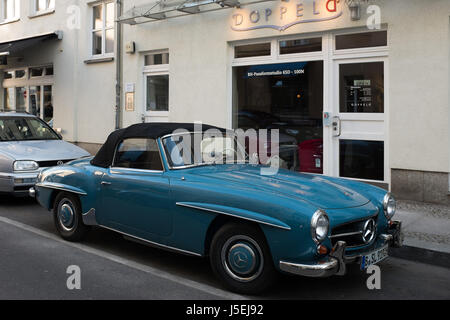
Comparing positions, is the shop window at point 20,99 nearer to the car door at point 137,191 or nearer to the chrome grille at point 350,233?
the car door at point 137,191

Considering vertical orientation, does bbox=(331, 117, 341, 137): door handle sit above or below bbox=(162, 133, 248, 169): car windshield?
above

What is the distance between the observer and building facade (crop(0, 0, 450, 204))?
26.1 ft

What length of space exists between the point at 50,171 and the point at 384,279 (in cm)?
417

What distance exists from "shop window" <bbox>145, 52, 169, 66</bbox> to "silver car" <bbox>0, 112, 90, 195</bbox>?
3647mm

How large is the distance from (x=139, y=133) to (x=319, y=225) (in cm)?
246

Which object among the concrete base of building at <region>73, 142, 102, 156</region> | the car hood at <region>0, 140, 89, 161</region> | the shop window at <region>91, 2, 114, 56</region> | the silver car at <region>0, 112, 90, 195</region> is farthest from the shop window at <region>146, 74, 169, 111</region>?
the car hood at <region>0, 140, 89, 161</region>

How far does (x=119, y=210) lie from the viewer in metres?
5.27

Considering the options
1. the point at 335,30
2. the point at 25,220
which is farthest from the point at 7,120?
the point at 335,30

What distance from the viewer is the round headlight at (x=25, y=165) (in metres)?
7.93

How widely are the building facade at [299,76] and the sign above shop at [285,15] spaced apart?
0.02 m

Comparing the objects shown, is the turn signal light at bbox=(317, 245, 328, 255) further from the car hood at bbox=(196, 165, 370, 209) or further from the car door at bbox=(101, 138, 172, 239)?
the car door at bbox=(101, 138, 172, 239)

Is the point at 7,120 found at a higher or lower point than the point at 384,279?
higher
